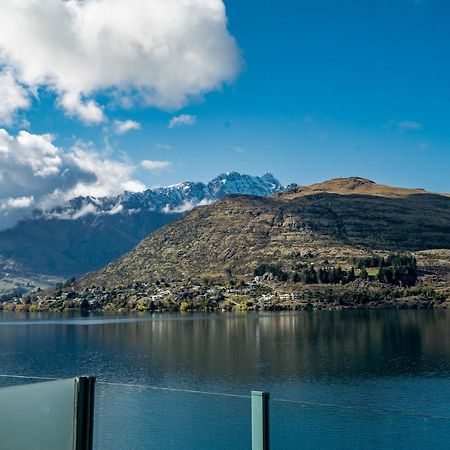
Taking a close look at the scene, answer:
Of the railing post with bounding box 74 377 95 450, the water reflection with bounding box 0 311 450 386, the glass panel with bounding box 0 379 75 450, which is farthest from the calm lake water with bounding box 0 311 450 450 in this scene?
the glass panel with bounding box 0 379 75 450

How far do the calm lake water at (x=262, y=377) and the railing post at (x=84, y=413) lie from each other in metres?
0.50

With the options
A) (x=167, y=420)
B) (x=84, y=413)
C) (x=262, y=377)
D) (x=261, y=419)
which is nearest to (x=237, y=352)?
(x=262, y=377)

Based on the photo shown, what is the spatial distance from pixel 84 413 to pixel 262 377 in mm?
57616

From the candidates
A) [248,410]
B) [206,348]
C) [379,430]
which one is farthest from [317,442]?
[206,348]

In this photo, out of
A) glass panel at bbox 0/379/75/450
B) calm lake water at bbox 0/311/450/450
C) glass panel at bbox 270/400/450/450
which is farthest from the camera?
calm lake water at bbox 0/311/450/450

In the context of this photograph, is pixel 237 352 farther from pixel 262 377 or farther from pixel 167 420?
pixel 167 420

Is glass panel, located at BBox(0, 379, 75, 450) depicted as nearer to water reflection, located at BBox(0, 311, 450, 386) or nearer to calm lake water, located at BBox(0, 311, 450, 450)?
calm lake water, located at BBox(0, 311, 450, 450)

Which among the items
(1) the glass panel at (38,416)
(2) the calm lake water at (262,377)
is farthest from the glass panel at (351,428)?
(1) the glass panel at (38,416)

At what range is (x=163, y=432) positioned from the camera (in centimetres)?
1180

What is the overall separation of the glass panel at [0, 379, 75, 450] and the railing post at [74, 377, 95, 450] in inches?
2.9

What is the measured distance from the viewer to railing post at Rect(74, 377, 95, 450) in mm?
8555

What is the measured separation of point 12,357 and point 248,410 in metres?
91.9

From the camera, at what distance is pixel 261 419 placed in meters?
8.76

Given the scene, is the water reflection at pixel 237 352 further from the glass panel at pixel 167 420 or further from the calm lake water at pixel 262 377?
the glass panel at pixel 167 420
